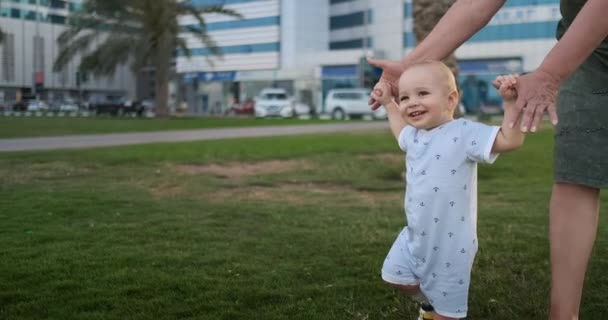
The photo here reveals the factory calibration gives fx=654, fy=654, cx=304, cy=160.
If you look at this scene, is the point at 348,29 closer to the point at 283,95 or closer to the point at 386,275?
the point at 283,95

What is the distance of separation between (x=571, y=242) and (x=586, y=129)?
40 cm

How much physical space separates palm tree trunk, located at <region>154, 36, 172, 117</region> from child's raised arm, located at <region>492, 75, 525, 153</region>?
3049 cm

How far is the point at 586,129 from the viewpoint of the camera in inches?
85.8

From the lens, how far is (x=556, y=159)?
7.51 ft

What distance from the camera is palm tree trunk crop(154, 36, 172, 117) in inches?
1230

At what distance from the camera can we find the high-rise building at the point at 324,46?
5584 cm

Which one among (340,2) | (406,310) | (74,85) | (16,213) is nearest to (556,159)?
(406,310)

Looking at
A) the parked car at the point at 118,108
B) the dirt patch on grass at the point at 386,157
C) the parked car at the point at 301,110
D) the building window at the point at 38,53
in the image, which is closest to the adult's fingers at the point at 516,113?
the dirt patch on grass at the point at 386,157

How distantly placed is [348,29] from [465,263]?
71.4m

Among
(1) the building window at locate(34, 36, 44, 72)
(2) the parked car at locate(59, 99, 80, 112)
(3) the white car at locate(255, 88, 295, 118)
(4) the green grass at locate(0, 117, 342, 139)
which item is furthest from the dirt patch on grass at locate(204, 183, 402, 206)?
(1) the building window at locate(34, 36, 44, 72)

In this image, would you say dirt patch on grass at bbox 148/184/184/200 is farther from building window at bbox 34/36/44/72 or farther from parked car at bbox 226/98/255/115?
building window at bbox 34/36/44/72

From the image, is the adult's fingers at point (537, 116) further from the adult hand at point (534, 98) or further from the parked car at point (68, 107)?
the parked car at point (68, 107)

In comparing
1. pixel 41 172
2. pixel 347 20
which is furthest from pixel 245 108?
pixel 41 172

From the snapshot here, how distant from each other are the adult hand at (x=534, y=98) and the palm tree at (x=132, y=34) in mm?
29505
